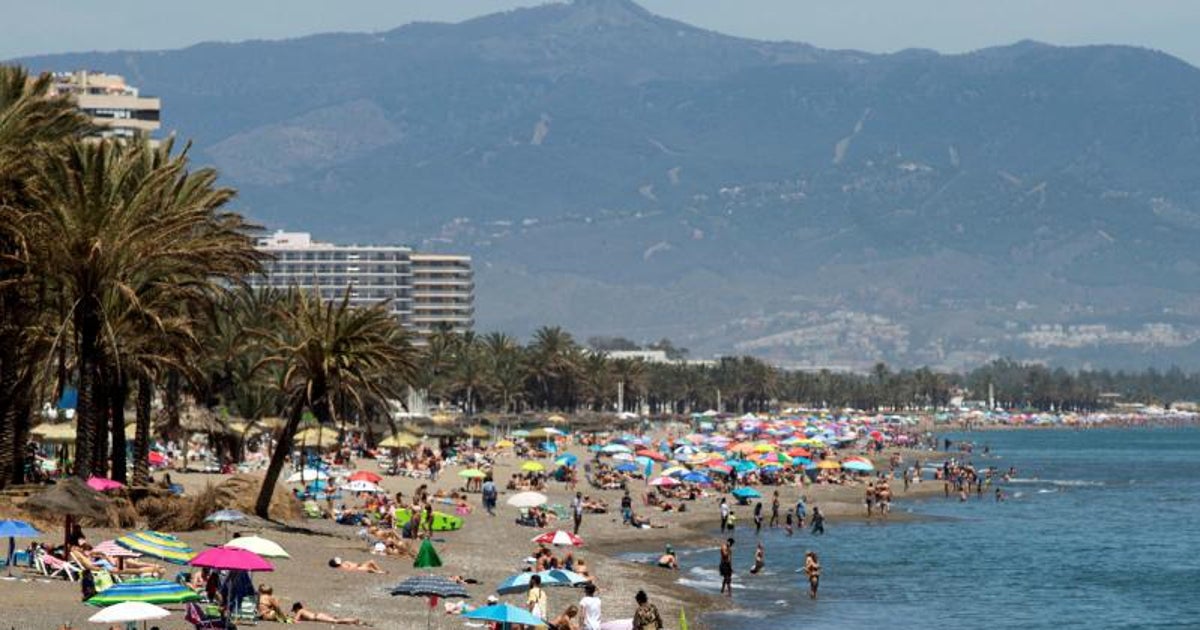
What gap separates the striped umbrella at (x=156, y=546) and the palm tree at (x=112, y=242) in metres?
7.00

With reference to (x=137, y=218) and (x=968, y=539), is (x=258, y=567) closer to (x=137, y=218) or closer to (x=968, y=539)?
(x=137, y=218)

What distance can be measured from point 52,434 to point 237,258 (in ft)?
79.0

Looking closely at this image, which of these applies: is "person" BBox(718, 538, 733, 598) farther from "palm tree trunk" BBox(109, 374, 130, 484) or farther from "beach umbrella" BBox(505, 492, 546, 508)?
"beach umbrella" BBox(505, 492, 546, 508)

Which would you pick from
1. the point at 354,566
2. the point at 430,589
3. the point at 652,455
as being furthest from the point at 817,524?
the point at 652,455

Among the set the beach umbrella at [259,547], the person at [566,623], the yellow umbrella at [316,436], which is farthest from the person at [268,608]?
the yellow umbrella at [316,436]

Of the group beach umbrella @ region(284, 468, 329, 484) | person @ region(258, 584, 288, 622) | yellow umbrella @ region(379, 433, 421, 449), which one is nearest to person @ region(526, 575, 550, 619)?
person @ region(258, 584, 288, 622)

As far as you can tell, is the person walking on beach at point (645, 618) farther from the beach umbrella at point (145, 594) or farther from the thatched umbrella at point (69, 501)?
the thatched umbrella at point (69, 501)

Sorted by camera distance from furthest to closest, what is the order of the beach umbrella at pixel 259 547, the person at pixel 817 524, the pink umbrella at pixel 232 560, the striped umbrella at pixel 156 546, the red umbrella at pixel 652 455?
the red umbrella at pixel 652 455
the person at pixel 817 524
the striped umbrella at pixel 156 546
the beach umbrella at pixel 259 547
the pink umbrella at pixel 232 560

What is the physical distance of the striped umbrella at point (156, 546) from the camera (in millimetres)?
39156

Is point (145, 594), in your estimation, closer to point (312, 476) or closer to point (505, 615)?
point (505, 615)

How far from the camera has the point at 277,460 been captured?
Result: 53375 millimetres

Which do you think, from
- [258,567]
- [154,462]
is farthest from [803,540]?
[258,567]

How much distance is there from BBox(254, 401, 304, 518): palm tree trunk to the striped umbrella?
1213 cm

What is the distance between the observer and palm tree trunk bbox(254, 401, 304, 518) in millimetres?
52500
